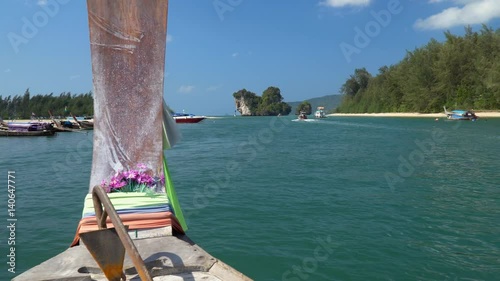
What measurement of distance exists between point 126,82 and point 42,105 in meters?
111

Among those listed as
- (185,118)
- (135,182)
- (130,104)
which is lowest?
(135,182)

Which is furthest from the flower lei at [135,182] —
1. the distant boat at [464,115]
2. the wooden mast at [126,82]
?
the distant boat at [464,115]

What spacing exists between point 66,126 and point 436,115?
76267 mm

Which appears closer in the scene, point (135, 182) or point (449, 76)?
point (135, 182)

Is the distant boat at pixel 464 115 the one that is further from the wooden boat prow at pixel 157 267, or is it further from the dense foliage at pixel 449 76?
the wooden boat prow at pixel 157 267

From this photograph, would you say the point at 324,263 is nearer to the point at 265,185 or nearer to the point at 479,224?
the point at 479,224

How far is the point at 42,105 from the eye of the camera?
99750 millimetres

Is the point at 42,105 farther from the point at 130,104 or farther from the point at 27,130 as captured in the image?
the point at 130,104

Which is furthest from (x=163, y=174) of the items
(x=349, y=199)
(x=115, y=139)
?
(x=349, y=199)

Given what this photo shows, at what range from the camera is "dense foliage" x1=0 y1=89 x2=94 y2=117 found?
9531 cm

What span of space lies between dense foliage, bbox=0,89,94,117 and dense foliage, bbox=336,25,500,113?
278ft
